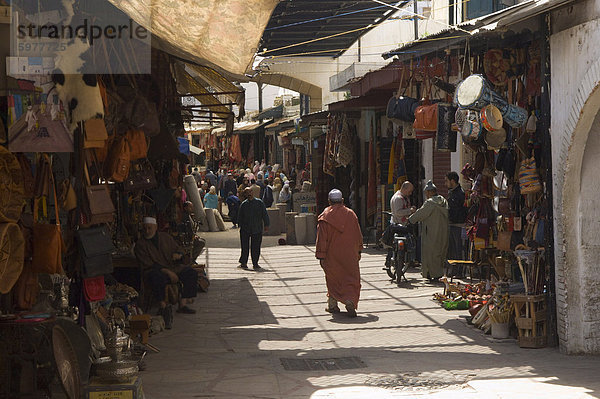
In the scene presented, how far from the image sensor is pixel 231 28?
22.9 feet

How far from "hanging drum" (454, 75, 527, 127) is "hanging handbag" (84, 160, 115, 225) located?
397 cm

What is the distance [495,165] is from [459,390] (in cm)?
397

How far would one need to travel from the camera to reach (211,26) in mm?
6953

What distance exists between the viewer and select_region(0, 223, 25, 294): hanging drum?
602cm

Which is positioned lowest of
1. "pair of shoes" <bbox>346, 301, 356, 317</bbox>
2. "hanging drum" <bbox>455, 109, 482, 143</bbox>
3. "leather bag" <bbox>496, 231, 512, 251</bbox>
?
"pair of shoes" <bbox>346, 301, 356, 317</bbox>

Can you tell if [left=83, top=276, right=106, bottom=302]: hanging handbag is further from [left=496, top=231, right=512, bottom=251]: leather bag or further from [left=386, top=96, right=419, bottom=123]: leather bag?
[left=386, top=96, right=419, bottom=123]: leather bag

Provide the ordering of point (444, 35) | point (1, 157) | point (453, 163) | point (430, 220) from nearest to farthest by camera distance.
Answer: point (1, 157) → point (444, 35) → point (430, 220) → point (453, 163)

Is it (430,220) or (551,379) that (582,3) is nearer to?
(551,379)

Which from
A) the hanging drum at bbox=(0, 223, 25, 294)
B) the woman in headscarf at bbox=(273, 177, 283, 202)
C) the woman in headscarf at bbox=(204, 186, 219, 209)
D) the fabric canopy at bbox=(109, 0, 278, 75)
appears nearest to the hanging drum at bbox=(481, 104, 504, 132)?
the fabric canopy at bbox=(109, 0, 278, 75)

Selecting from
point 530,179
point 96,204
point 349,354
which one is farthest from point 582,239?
point 96,204

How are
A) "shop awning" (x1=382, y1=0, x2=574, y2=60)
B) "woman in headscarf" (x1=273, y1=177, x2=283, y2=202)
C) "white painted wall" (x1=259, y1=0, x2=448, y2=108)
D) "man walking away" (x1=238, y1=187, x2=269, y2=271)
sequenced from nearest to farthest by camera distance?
"shop awning" (x1=382, y1=0, x2=574, y2=60) < "man walking away" (x1=238, y1=187, x2=269, y2=271) < "white painted wall" (x1=259, y1=0, x2=448, y2=108) < "woman in headscarf" (x1=273, y1=177, x2=283, y2=202)

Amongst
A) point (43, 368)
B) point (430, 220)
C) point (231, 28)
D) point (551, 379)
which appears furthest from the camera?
point (430, 220)

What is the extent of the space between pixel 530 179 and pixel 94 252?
454cm

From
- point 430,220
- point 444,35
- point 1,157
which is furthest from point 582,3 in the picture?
point 430,220
